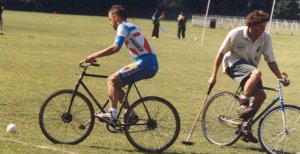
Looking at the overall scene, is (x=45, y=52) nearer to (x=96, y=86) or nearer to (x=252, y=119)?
(x=96, y=86)

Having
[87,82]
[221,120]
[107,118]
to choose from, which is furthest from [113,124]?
[87,82]

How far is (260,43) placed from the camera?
297 inches

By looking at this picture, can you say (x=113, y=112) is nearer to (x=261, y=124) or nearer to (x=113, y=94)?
(x=113, y=94)

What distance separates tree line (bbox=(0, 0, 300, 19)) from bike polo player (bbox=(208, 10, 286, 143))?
66783 millimetres

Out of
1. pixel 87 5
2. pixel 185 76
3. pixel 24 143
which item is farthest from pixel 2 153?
pixel 87 5

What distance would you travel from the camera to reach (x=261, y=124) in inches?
294

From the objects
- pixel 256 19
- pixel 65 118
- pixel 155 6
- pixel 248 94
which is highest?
pixel 256 19

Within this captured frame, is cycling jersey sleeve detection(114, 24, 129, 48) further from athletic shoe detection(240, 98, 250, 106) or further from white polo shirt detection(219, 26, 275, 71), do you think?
athletic shoe detection(240, 98, 250, 106)

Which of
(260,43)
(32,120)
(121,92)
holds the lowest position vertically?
(32,120)

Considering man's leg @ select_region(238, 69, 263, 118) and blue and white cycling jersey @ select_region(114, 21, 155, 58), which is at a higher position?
blue and white cycling jersey @ select_region(114, 21, 155, 58)

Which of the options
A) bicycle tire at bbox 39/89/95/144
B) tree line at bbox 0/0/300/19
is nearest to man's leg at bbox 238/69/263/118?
bicycle tire at bbox 39/89/95/144

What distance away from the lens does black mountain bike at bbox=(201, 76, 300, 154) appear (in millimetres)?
7367

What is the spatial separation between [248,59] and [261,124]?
90 centimetres

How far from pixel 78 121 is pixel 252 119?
2345 millimetres
